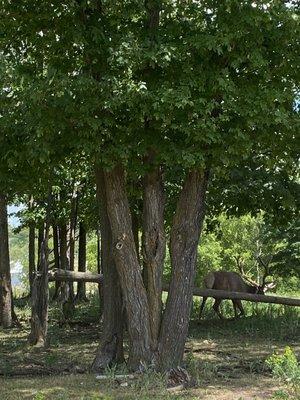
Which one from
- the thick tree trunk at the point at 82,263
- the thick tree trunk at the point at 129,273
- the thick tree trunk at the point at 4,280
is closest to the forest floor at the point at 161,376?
the thick tree trunk at the point at 129,273

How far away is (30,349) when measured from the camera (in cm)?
1333

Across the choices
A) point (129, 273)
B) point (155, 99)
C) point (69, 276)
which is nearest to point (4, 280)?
point (69, 276)

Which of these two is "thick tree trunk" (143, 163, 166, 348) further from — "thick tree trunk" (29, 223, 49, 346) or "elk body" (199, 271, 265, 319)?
"elk body" (199, 271, 265, 319)

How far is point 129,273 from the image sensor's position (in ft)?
32.2

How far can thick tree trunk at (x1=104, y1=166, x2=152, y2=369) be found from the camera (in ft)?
32.0

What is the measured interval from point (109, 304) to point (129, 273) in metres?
1.23

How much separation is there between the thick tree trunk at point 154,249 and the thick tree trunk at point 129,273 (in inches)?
6.3

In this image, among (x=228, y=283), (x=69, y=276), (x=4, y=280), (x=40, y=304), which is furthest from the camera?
(x=228, y=283)

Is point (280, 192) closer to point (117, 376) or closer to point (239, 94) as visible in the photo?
point (239, 94)

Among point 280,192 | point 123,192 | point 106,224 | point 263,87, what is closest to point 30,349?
point 106,224

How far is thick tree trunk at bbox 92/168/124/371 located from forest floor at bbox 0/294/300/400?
1.60ft

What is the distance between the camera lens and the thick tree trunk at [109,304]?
10.6 meters

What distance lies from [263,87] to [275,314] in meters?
11.2

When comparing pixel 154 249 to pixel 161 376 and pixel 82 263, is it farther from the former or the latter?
pixel 82 263
